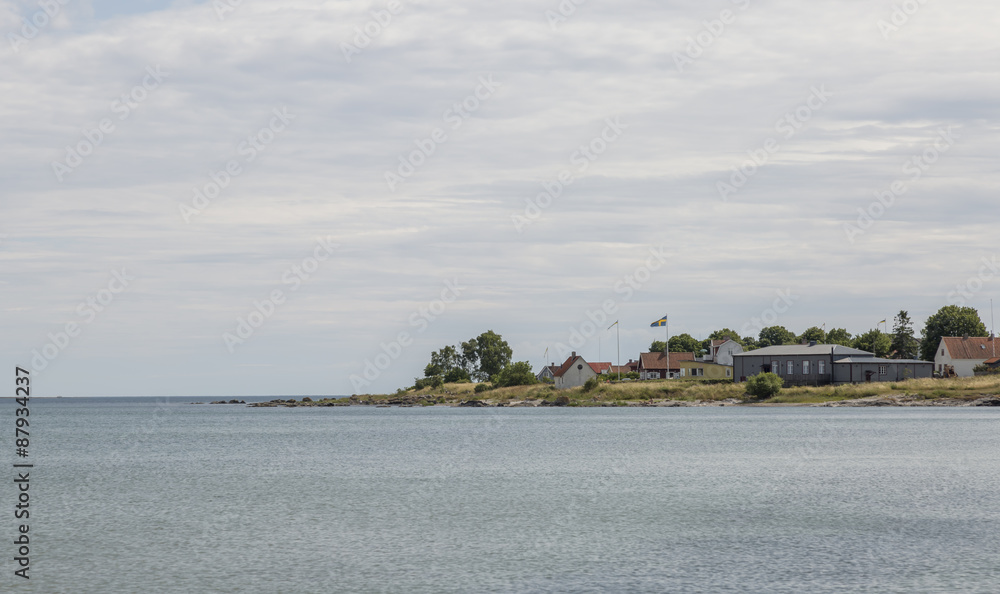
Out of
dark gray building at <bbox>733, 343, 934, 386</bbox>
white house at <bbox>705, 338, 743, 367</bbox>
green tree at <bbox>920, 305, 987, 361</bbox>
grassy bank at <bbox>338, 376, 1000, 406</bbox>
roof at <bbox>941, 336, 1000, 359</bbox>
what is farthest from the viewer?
white house at <bbox>705, 338, 743, 367</bbox>

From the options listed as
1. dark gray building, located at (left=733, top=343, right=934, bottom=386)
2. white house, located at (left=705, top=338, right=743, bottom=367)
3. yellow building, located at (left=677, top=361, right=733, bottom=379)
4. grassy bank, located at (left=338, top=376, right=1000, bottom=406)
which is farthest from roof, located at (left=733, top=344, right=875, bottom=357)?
white house, located at (left=705, top=338, right=743, bottom=367)

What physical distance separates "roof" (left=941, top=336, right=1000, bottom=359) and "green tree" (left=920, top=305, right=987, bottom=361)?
51.5 feet

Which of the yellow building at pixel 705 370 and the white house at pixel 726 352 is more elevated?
the white house at pixel 726 352

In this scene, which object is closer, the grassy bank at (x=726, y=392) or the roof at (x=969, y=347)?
the grassy bank at (x=726, y=392)

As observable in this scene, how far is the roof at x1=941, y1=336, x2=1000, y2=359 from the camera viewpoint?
166 m

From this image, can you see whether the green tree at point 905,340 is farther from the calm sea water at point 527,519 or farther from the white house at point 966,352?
the calm sea water at point 527,519

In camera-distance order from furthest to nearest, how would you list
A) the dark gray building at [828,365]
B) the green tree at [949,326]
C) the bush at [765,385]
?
the green tree at [949,326], the dark gray building at [828,365], the bush at [765,385]

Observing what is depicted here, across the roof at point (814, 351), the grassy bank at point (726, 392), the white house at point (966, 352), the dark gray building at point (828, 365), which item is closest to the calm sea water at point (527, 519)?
the grassy bank at point (726, 392)

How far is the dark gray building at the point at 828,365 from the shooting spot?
15875 cm

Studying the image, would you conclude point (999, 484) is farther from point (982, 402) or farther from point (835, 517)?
point (982, 402)

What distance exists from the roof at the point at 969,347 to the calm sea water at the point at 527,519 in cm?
9590

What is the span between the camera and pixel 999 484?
157 ft

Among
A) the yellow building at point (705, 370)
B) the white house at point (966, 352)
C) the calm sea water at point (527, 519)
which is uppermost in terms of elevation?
the white house at point (966, 352)

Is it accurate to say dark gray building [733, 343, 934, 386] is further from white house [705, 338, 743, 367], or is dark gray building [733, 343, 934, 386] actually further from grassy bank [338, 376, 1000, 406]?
white house [705, 338, 743, 367]
